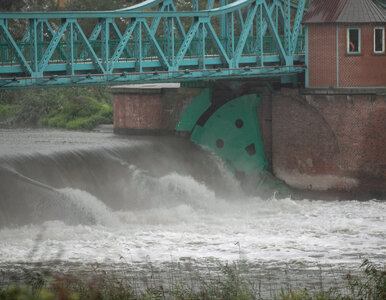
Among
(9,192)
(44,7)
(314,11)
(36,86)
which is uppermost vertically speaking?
(44,7)

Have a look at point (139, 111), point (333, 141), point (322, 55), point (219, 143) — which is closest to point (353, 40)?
point (322, 55)

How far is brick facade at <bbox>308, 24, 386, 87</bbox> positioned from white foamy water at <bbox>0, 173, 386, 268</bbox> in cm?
439

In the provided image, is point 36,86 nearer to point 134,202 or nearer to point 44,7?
point 134,202

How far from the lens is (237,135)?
33.6 m

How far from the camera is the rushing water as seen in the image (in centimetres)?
2073

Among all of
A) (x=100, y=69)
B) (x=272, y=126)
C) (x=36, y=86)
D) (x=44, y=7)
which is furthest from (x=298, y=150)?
(x=44, y=7)

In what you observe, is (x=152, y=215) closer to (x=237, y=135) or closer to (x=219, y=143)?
(x=219, y=143)

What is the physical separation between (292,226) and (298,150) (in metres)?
6.14

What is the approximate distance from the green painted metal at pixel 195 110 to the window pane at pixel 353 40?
6072 millimetres

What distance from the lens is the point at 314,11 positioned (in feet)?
104

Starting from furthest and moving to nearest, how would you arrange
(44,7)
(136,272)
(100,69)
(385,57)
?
(44,7), (385,57), (100,69), (136,272)

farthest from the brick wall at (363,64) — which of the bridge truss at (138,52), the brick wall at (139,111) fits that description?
the brick wall at (139,111)

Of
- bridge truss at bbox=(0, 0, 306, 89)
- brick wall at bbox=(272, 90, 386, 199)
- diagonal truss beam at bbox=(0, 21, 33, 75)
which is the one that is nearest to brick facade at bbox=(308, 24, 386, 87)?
brick wall at bbox=(272, 90, 386, 199)

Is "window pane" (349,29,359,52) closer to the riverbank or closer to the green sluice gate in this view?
the green sluice gate
